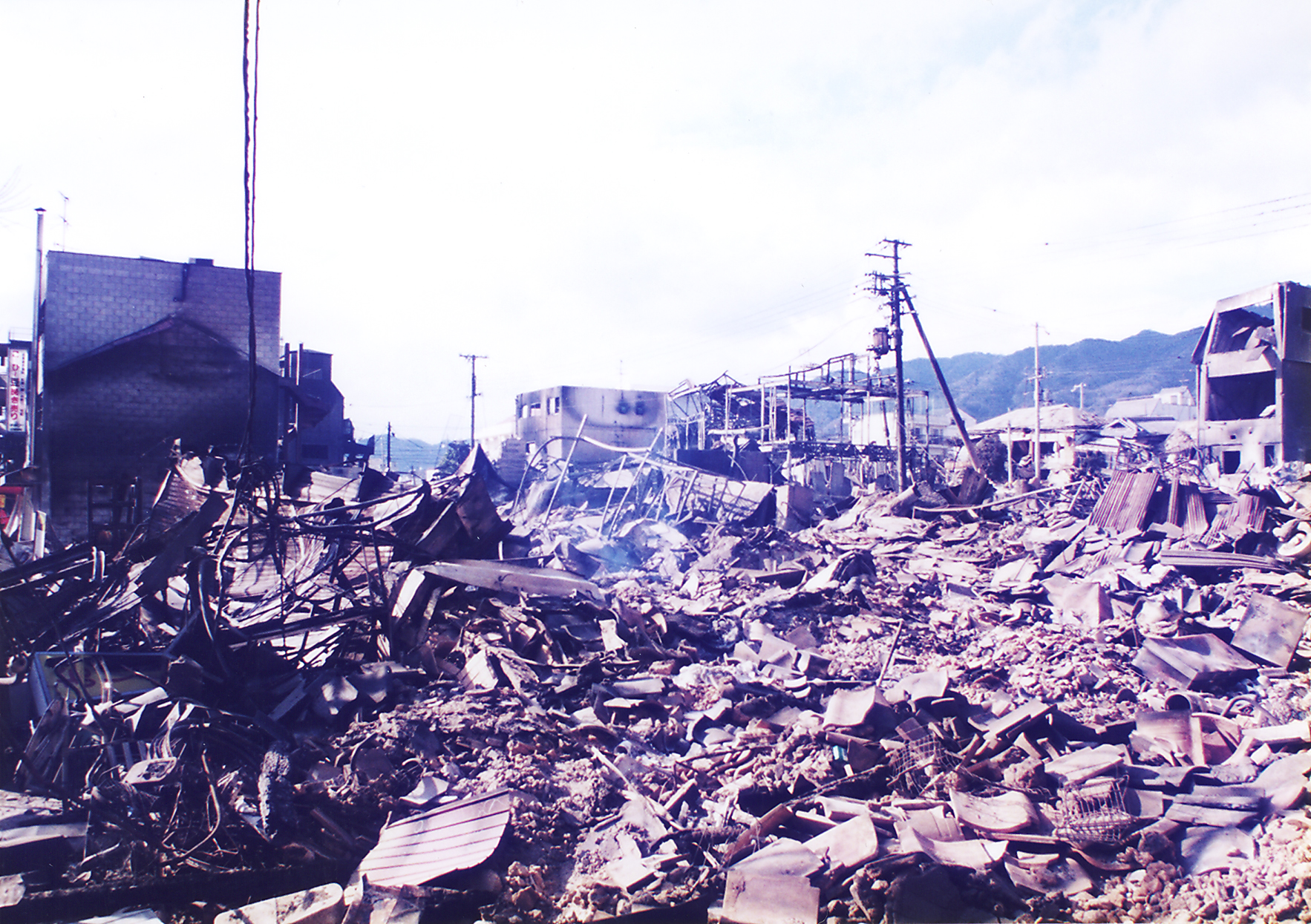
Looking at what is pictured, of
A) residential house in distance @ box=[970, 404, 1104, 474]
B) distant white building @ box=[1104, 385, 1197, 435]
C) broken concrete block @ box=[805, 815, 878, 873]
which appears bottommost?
broken concrete block @ box=[805, 815, 878, 873]

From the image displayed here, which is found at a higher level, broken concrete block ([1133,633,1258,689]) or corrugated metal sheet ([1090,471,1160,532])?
corrugated metal sheet ([1090,471,1160,532])

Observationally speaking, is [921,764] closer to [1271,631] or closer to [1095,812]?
[1095,812]

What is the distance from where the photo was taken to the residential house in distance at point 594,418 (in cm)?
4216

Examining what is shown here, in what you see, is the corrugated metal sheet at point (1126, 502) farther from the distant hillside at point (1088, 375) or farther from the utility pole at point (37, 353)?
the distant hillside at point (1088, 375)

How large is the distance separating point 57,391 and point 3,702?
1436 centimetres

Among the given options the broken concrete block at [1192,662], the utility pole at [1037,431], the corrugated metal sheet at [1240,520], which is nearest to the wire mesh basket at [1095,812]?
the broken concrete block at [1192,662]

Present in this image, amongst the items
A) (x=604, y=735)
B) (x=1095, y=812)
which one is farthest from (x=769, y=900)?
(x=1095, y=812)

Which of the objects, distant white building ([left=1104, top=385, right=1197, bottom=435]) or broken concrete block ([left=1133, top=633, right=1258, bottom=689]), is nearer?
broken concrete block ([left=1133, top=633, right=1258, bottom=689])

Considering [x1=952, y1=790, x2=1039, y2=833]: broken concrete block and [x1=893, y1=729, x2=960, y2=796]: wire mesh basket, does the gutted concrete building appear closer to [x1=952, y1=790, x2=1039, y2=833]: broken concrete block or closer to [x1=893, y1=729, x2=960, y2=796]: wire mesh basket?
[x1=893, y1=729, x2=960, y2=796]: wire mesh basket

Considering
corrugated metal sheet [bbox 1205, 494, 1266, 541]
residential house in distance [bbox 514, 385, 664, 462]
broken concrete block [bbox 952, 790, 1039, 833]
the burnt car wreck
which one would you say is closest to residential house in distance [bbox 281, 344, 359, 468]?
residential house in distance [bbox 514, 385, 664, 462]

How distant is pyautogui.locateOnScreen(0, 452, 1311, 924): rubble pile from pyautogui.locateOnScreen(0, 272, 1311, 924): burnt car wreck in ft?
0.10

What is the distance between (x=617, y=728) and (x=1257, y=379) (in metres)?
22.4

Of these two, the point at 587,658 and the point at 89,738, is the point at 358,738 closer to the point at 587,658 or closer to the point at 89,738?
the point at 89,738

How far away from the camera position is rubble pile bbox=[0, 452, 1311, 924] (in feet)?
13.8
